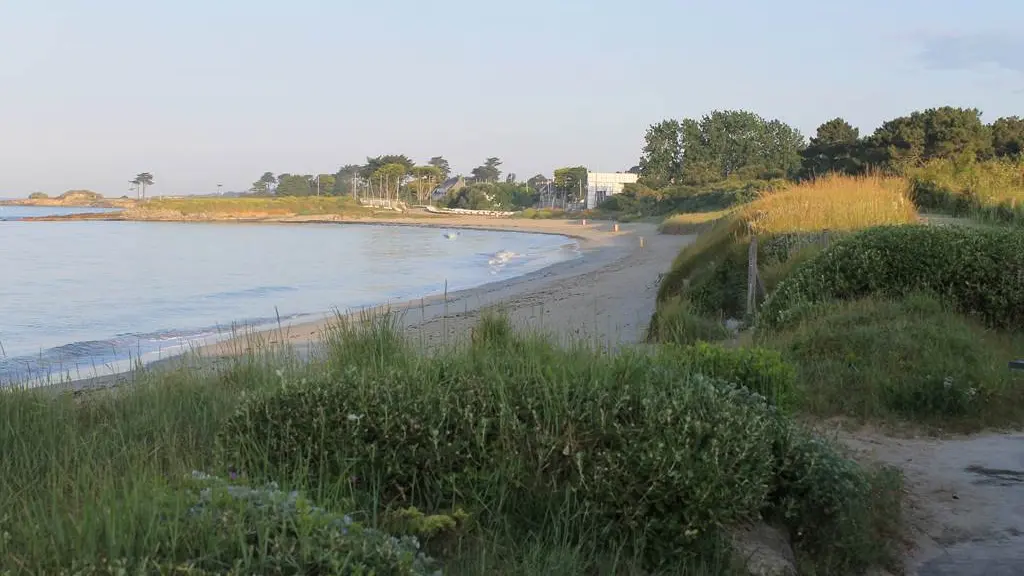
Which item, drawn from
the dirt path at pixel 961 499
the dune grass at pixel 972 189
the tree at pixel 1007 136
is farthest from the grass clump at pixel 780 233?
the tree at pixel 1007 136

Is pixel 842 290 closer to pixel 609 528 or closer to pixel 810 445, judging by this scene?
pixel 810 445

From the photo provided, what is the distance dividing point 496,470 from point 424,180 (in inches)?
5966

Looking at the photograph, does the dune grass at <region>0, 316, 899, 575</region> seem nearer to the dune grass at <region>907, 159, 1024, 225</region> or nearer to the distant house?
the dune grass at <region>907, 159, 1024, 225</region>

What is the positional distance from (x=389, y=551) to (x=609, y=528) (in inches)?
54.8

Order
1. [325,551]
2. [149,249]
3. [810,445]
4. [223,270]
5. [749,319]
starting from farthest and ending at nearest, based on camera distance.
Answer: [149,249] < [223,270] < [749,319] < [810,445] < [325,551]

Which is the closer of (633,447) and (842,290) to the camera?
(633,447)

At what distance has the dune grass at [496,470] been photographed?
333 centimetres

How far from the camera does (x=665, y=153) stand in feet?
320

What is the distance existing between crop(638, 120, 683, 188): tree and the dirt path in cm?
9194

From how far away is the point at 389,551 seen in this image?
2.65 meters

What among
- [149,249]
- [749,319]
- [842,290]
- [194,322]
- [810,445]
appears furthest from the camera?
[149,249]

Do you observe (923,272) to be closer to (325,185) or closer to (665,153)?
(665,153)

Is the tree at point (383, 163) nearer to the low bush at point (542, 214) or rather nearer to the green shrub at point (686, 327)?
the low bush at point (542, 214)

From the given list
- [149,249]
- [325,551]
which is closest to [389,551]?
[325,551]
